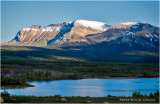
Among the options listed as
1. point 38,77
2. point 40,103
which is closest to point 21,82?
point 38,77

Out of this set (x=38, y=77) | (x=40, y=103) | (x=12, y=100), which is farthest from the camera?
(x=38, y=77)

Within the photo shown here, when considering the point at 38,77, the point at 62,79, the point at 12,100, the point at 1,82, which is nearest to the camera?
the point at 12,100

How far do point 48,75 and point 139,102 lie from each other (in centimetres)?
5776

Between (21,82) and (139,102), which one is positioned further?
(21,82)

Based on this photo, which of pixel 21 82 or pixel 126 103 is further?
pixel 21 82

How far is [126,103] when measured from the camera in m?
32.9

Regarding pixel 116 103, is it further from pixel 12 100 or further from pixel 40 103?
pixel 12 100

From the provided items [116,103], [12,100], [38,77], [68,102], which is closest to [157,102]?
[116,103]

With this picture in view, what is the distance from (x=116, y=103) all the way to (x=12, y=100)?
11645 mm

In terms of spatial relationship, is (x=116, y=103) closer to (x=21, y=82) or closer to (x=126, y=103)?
(x=126, y=103)

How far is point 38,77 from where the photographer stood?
86250mm

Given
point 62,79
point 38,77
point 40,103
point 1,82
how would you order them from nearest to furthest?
point 40,103 → point 1,82 → point 38,77 → point 62,79

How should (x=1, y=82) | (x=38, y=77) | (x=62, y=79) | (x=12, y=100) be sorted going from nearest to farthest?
1. (x=12, y=100)
2. (x=1, y=82)
3. (x=38, y=77)
4. (x=62, y=79)

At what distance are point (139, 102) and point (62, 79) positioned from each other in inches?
2360
